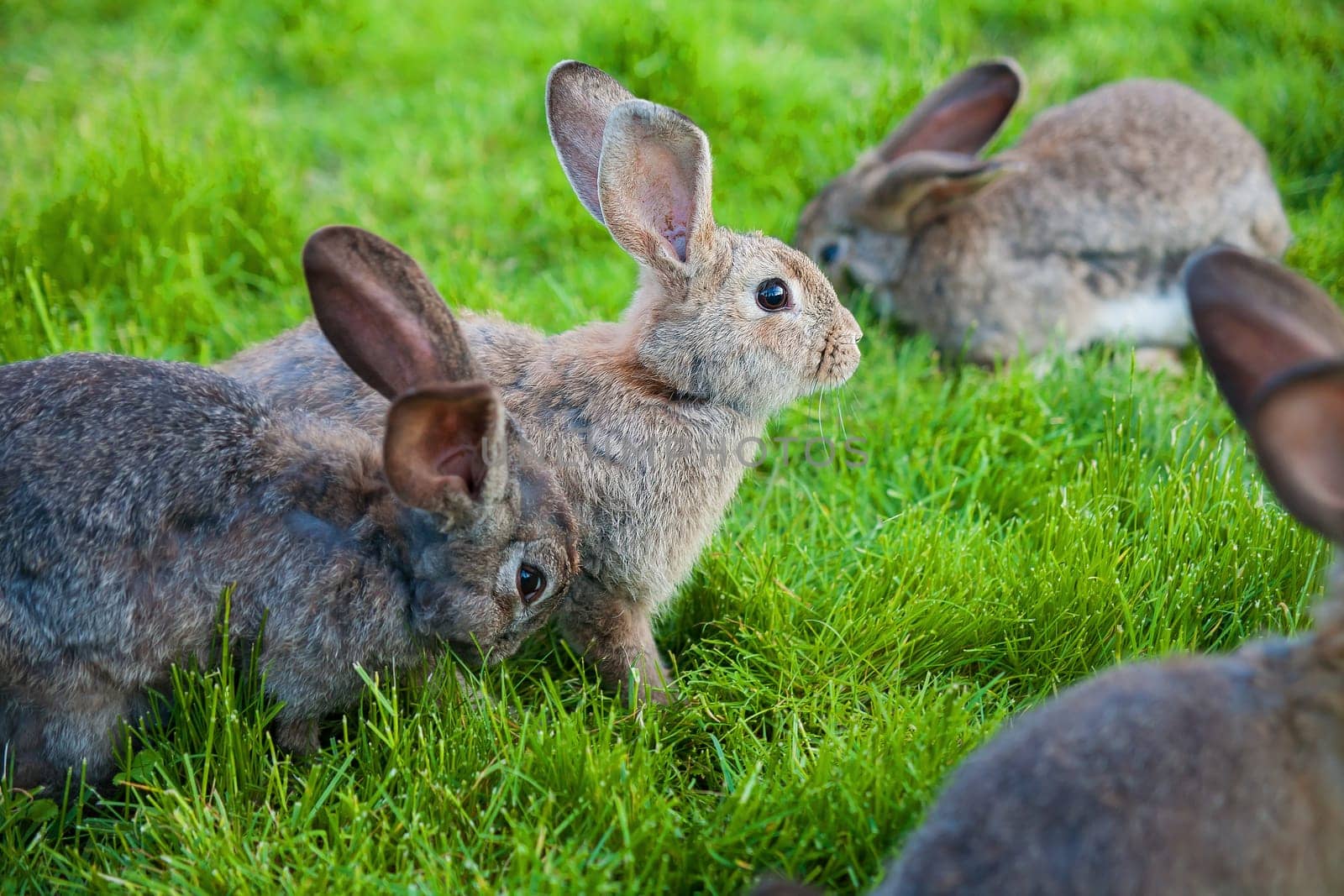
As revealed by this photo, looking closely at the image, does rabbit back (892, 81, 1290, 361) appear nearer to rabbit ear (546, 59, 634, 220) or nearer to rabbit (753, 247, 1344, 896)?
rabbit ear (546, 59, 634, 220)

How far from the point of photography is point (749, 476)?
4.64 meters

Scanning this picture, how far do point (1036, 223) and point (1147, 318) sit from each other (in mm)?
699

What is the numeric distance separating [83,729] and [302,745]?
0.54m

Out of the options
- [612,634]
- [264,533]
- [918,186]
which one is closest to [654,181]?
[612,634]

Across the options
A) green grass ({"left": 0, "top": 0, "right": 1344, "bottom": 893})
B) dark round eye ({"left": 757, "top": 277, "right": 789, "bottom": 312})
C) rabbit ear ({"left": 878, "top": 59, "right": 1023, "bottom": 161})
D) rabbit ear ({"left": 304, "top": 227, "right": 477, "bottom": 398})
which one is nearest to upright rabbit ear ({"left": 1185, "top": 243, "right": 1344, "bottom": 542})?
green grass ({"left": 0, "top": 0, "right": 1344, "bottom": 893})

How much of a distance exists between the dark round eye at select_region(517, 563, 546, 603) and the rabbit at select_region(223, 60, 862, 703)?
13.1 inches

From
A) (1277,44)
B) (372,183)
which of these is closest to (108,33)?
(372,183)

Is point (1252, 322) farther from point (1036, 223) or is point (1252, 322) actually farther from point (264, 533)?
point (1036, 223)

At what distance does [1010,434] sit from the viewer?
15.8 feet

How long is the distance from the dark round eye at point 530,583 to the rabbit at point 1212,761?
4.15 feet

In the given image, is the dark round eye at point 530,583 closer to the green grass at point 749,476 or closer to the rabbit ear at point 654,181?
the green grass at point 749,476

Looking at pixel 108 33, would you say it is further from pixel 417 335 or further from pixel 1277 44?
pixel 1277 44

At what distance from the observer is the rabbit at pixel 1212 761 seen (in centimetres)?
218

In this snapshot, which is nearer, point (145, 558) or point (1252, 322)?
point (1252, 322)
